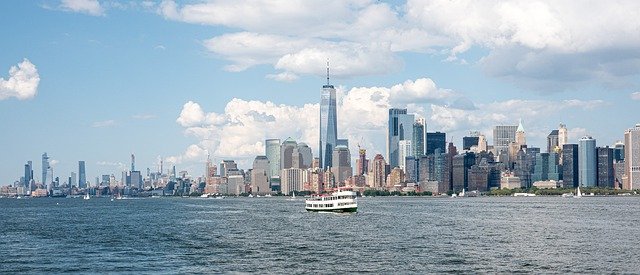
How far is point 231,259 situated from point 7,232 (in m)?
66.5

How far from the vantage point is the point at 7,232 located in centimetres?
14512

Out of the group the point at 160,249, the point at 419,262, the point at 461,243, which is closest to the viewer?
the point at 419,262

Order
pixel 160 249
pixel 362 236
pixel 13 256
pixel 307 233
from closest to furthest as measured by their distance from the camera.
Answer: pixel 13 256, pixel 160 249, pixel 362 236, pixel 307 233

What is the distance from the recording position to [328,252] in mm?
103250

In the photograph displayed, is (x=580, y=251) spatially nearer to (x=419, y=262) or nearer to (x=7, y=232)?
(x=419, y=262)

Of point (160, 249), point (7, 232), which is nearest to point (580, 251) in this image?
point (160, 249)

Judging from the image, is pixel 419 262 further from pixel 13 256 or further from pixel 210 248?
pixel 13 256

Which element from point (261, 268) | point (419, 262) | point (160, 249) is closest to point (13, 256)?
point (160, 249)

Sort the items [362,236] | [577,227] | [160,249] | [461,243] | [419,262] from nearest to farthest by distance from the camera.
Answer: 1. [419,262]
2. [160,249]
3. [461,243]
4. [362,236]
5. [577,227]

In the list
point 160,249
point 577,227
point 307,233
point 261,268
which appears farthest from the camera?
point 577,227

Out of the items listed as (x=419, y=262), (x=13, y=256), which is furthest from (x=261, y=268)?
(x=13, y=256)

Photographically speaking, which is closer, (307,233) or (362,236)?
(362,236)

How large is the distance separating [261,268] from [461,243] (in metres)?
38.9

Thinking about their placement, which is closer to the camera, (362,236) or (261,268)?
(261,268)
